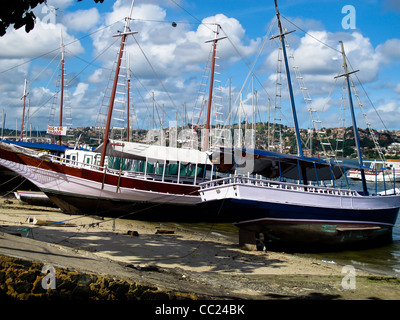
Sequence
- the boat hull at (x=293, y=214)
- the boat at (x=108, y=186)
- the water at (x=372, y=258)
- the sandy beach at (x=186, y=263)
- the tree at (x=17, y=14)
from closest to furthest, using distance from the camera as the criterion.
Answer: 1. the tree at (x=17, y=14)
2. the sandy beach at (x=186, y=263)
3. the water at (x=372, y=258)
4. the boat hull at (x=293, y=214)
5. the boat at (x=108, y=186)

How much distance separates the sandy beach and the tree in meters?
4.24

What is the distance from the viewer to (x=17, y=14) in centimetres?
741

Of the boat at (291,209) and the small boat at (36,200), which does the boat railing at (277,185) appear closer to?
the boat at (291,209)

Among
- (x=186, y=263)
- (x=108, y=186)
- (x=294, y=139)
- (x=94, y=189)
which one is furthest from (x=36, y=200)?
(x=294, y=139)

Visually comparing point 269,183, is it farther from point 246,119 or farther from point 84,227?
point 246,119

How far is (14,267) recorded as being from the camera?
6.23 m

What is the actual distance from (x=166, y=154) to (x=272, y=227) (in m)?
10.1

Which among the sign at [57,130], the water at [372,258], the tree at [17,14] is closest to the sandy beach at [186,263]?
the water at [372,258]

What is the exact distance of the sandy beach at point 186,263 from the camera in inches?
334

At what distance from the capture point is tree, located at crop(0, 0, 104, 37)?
7242 millimetres

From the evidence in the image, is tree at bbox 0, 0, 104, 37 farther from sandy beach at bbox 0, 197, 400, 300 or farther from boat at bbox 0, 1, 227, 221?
boat at bbox 0, 1, 227, 221

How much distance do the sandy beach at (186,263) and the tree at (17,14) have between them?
424 centimetres
